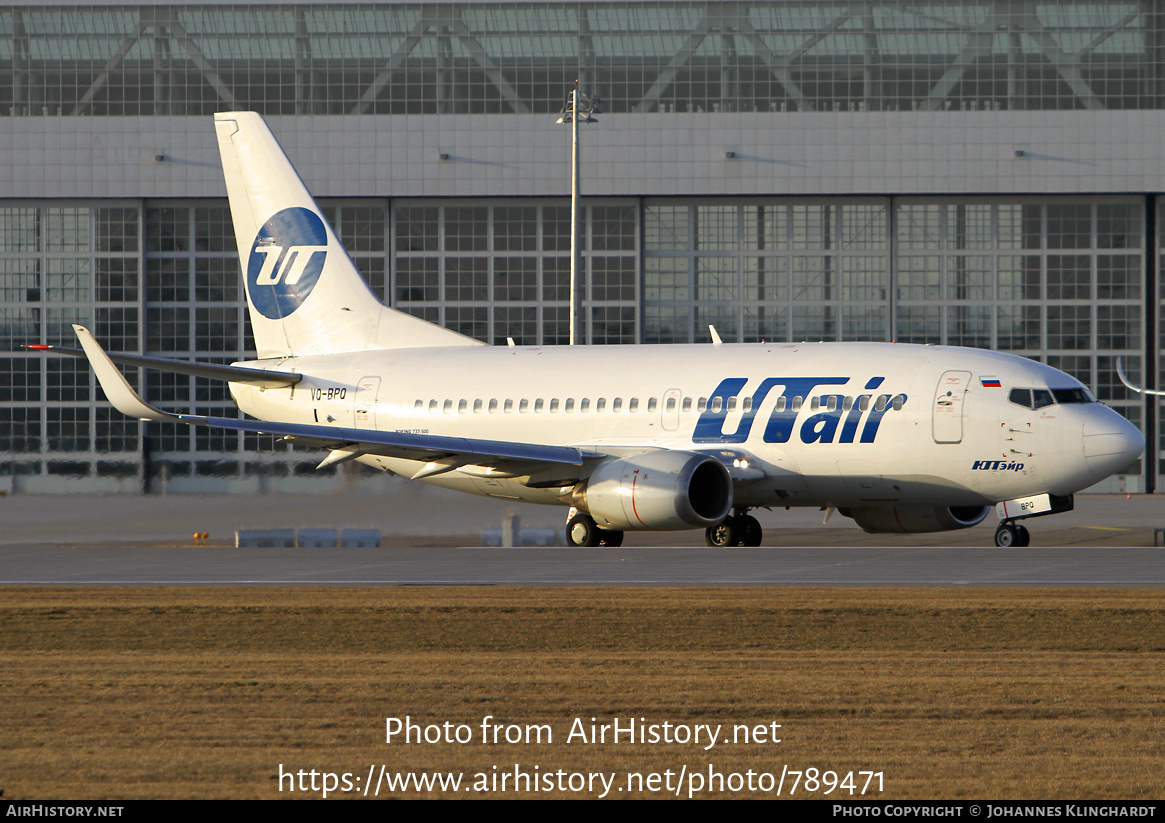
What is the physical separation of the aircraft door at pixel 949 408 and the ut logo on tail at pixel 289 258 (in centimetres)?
1474

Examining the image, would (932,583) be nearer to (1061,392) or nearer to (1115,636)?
(1115,636)

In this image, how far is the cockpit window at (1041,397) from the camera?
79.5 feet

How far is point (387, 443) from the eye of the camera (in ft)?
86.4

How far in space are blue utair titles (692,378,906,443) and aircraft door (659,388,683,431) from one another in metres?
0.48

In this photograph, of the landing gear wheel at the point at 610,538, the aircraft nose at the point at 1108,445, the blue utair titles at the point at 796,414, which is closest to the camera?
the aircraft nose at the point at 1108,445

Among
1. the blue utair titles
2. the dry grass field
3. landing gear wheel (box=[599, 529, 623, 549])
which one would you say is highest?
the blue utair titles

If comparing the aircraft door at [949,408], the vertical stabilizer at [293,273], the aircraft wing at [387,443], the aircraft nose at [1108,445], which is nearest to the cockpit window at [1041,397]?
the aircraft nose at [1108,445]

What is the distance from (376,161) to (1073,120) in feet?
73.4

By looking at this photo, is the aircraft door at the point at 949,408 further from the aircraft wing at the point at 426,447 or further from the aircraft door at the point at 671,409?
the aircraft wing at the point at 426,447

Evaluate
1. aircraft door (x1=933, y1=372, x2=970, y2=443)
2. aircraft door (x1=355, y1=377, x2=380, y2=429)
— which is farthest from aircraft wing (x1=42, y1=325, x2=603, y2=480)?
aircraft door (x1=933, y1=372, x2=970, y2=443)

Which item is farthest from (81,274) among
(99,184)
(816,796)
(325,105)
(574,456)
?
(816,796)

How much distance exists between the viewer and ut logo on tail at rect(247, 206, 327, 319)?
32.9 metres

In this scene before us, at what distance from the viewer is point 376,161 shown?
47.4 m

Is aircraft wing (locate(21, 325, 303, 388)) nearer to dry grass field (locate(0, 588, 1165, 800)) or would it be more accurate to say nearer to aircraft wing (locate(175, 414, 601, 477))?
aircraft wing (locate(175, 414, 601, 477))
